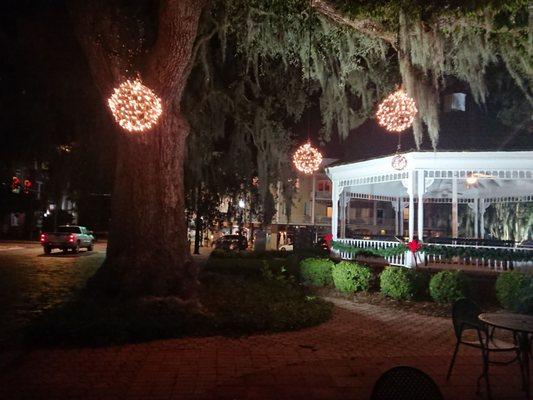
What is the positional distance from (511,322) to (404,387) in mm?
2802

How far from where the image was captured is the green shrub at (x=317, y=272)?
13003mm

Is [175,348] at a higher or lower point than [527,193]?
lower

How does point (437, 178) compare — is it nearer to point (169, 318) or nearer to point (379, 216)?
point (169, 318)

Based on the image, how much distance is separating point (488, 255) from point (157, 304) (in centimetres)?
890

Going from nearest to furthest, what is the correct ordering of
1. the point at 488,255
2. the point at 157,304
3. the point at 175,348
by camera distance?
the point at 175,348
the point at 157,304
the point at 488,255

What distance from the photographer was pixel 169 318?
7898 mm

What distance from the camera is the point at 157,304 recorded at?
8.62m

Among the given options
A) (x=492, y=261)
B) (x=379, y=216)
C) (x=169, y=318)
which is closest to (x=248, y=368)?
(x=169, y=318)

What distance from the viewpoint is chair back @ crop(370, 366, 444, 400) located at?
3213mm

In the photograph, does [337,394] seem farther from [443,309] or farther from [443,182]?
[443,182]

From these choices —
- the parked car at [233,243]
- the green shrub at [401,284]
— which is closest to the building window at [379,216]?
the parked car at [233,243]

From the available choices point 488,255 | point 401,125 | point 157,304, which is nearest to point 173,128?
point 157,304

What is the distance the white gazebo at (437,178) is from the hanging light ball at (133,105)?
839 cm

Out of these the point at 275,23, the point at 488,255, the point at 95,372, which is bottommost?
the point at 95,372
